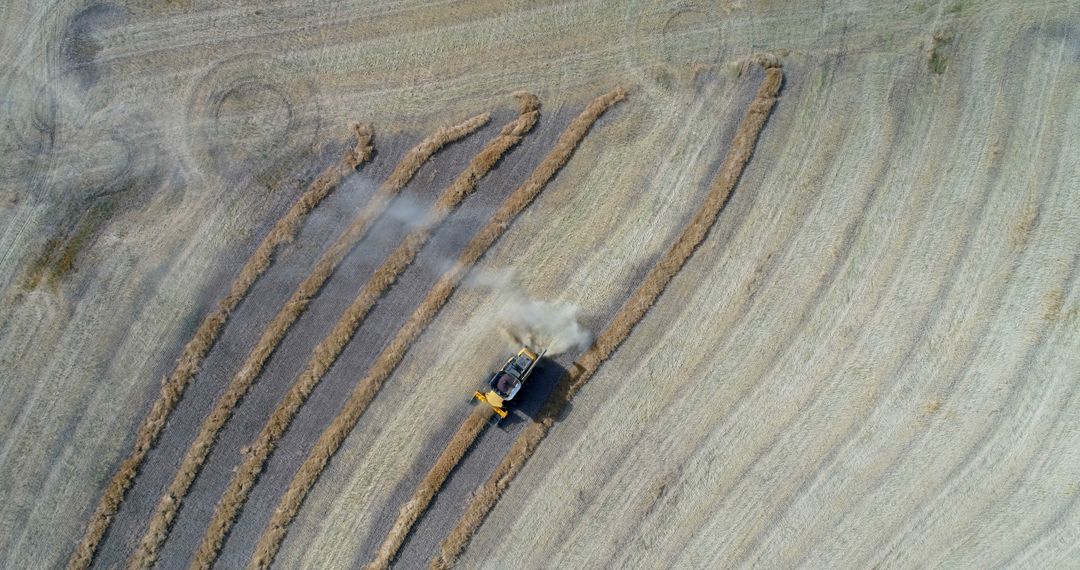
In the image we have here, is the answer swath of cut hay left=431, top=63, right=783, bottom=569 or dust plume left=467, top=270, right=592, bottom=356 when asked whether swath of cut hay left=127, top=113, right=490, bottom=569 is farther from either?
swath of cut hay left=431, top=63, right=783, bottom=569

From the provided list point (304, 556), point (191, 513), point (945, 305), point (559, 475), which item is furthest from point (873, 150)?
point (191, 513)

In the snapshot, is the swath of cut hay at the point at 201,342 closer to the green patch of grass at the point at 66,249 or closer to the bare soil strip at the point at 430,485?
the green patch of grass at the point at 66,249

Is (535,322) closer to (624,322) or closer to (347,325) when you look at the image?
(624,322)

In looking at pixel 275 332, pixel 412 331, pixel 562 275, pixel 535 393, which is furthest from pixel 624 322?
pixel 275 332

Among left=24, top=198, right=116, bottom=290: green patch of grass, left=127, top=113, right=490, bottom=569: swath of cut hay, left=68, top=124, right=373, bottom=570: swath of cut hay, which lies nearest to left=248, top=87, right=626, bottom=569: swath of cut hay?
left=127, top=113, right=490, bottom=569: swath of cut hay

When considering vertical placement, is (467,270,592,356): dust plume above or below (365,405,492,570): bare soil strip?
above
